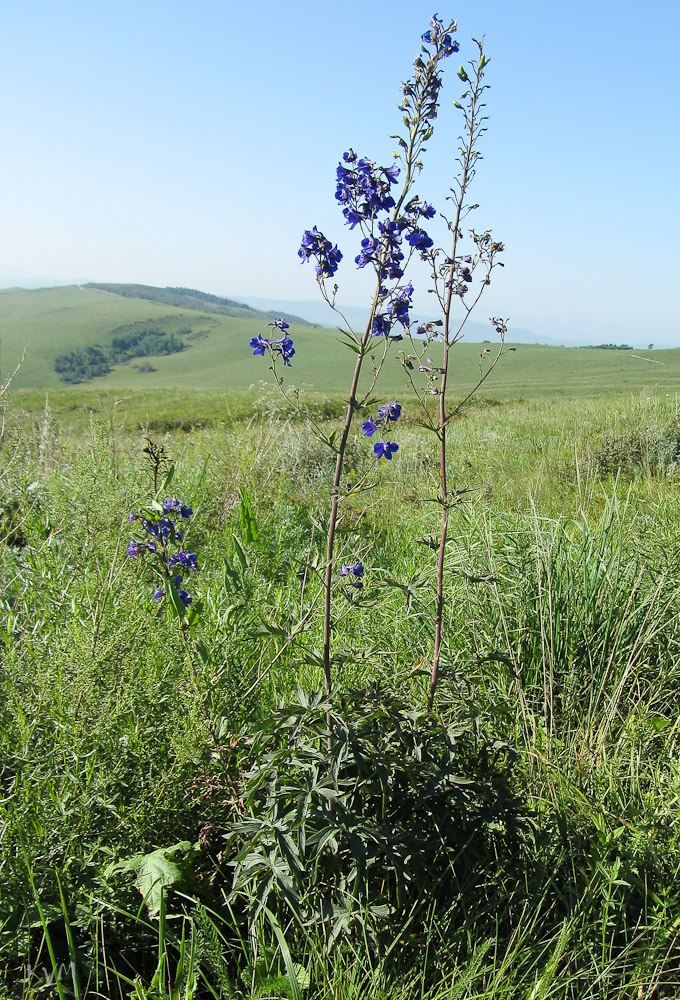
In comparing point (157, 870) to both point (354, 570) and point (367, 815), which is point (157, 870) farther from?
point (354, 570)

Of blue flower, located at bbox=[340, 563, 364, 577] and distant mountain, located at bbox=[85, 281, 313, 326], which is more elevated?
distant mountain, located at bbox=[85, 281, 313, 326]

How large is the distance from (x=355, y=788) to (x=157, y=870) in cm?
65

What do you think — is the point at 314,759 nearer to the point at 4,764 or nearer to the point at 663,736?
the point at 4,764

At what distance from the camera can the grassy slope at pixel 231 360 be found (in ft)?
161

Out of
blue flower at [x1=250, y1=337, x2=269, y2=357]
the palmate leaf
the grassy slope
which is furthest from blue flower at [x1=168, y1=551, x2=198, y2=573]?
the grassy slope

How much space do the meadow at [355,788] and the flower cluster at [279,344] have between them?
0.32 meters

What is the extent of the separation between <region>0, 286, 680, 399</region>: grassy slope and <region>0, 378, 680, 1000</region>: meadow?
2649 cm

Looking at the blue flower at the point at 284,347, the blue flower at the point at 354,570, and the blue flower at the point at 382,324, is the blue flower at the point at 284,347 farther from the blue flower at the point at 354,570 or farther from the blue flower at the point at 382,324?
the blue flower at the point at 354,570

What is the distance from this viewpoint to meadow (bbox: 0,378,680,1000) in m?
1.65

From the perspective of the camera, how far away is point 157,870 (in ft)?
6.07

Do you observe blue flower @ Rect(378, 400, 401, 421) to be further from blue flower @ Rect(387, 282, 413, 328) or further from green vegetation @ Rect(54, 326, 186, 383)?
green vegetation @ Rect(54, 326, 186, 383)

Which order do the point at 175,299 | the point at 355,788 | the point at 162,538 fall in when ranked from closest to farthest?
the point at 355,788
the point at 162,538
the point at 175,299

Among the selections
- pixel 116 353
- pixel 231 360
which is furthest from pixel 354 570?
pixel 116 353

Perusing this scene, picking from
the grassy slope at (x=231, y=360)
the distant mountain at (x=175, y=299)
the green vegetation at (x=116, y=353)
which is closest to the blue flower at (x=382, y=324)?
the grassy slope at (x=231, y=360)
